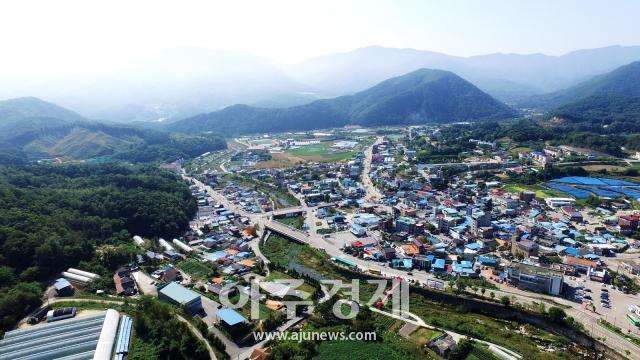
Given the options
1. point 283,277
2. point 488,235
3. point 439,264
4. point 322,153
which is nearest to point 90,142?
point 322,153

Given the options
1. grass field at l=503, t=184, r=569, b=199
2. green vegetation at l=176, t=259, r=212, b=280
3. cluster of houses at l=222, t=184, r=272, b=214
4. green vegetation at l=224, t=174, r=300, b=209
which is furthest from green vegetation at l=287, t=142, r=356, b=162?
green vegetation at l=176, t=259, r=212, b=280

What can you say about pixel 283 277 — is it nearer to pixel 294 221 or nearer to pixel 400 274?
pixel 400 274

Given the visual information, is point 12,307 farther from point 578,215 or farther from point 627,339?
point 578,215

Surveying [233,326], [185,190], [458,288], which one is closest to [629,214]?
[458,288]

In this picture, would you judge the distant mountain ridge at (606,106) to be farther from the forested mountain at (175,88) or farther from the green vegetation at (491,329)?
the forested mountain at (175,88)

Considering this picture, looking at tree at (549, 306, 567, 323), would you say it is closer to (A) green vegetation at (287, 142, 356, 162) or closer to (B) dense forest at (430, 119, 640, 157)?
(B) dense forest at (430, 119, 640, 157)
